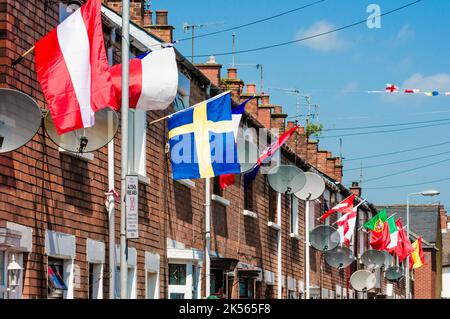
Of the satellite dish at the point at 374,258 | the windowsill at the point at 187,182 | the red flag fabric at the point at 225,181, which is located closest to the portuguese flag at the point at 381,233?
the satellite dish at the point at 374,258

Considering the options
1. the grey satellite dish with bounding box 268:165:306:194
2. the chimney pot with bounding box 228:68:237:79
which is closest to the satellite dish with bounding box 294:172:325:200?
the grey satellite dish with bounding box 268:165:306:194

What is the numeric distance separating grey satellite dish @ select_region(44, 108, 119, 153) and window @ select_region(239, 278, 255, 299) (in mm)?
14101

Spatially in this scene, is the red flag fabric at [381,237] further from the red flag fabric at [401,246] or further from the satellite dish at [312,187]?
the satellite dish at [312,187]

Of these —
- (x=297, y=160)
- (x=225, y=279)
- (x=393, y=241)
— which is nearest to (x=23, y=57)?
(x=225, y=279)

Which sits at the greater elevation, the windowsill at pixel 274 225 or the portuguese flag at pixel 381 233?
the portuguese flag at pixel 381 233

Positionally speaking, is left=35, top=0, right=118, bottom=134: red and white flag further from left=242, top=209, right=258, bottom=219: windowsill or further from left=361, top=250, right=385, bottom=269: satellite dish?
left=361, top=250, right=385, bottom=269: satellite dish

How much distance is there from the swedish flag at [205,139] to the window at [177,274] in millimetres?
3068

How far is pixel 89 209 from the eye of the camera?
18.7 meters

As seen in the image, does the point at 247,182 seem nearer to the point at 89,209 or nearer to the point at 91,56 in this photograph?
the point at 89,209

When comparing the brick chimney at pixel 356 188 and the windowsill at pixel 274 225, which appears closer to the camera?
the windowsill at pixel 274 225

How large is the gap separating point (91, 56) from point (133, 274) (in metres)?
7.34

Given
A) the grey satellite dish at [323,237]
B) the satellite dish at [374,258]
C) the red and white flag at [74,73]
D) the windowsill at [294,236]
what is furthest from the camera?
the satellite dish at [374,258]

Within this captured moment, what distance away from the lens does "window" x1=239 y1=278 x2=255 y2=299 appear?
30078 millimetres

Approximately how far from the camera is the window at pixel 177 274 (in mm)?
24141
